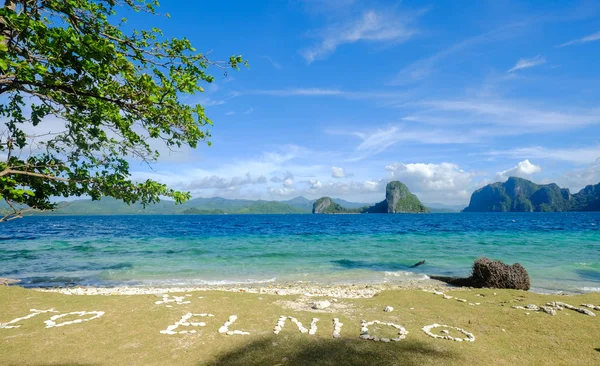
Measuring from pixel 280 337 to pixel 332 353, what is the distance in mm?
1697

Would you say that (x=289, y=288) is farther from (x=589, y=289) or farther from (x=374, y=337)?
(x=589, y=289)

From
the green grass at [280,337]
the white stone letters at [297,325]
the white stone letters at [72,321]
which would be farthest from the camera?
the white stone letters at [72,321]

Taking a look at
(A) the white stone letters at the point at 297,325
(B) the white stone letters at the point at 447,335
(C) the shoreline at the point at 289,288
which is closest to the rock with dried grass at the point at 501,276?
(C) the shoreline at the point at 289,288

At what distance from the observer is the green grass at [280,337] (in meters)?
7.73

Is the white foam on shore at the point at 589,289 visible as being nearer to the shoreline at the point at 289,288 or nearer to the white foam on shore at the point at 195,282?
the shoreline at the point at 289,288

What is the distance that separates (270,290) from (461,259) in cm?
2140

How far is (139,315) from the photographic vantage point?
35.4 ft

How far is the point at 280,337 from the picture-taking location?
9.06m

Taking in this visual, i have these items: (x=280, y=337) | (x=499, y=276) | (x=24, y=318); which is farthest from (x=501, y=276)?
(x=24, y=318)

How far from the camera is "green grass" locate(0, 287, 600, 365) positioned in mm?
7730

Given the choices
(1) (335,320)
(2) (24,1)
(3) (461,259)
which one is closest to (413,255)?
(3) (461,259)

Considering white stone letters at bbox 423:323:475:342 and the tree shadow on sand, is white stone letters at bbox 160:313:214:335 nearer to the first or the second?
the tree shadow on sand

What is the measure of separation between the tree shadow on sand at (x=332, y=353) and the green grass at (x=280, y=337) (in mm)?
24

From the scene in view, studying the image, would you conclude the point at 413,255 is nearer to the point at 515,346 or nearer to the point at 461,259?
the point at 461,259
